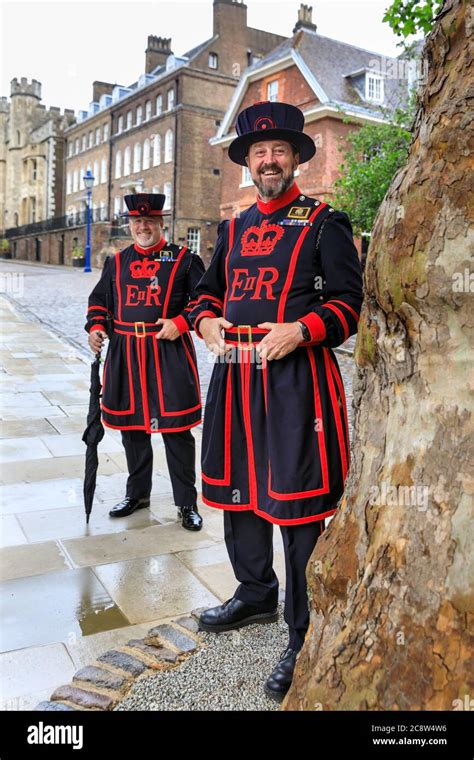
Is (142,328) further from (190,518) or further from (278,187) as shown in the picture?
(278,187)

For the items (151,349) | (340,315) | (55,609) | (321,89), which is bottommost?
(55,609)

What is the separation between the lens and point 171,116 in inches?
1623

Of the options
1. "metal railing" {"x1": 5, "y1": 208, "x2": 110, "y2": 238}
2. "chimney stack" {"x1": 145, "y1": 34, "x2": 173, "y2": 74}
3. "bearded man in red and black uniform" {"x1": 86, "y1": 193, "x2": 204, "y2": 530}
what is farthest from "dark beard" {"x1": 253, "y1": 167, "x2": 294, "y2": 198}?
"chimney stack" {"x1": 145, "y1": 34, "x2": 173, "y2": 74}

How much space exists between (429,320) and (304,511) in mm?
1076

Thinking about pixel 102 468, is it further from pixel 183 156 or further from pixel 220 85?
pixel 220 85

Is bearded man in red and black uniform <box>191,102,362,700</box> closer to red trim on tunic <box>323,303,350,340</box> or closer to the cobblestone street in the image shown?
red trim on tunic <box>323,303,350,340</box>

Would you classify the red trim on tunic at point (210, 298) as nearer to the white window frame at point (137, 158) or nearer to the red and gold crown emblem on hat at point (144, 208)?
the red and gold crown emblem on hat at point (144, 208)

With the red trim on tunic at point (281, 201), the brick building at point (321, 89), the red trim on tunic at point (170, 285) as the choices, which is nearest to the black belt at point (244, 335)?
the red trim on tunic at point (281, 201)

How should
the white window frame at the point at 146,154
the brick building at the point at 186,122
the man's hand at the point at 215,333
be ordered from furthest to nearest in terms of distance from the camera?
the white window frame at the point at 146,154, the brick building at the point at 186,122, the man's hand at the point at 215,333

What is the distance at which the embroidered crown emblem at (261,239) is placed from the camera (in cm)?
297

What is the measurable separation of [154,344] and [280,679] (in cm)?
251

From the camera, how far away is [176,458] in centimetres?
475

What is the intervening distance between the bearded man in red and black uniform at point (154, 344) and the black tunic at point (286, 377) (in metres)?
1.54

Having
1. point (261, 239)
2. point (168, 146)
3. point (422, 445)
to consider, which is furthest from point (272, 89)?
point (422, 445)
